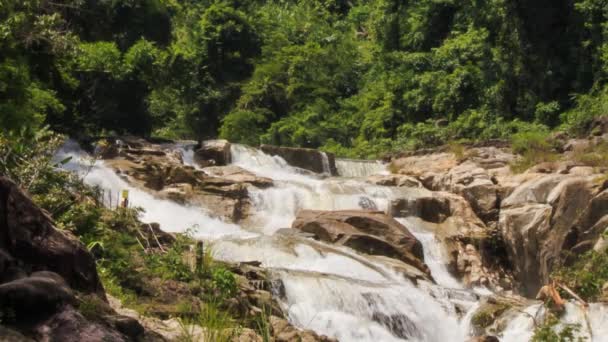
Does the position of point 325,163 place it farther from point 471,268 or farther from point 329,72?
point 329,72

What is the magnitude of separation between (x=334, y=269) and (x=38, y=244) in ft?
24.1

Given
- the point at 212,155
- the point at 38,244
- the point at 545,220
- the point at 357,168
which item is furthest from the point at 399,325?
the point at 357,168

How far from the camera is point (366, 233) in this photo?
15492 mm

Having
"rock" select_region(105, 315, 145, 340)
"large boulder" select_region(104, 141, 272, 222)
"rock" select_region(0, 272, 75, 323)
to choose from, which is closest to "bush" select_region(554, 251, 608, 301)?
"rock" select_region(105, 315, 145, 340)

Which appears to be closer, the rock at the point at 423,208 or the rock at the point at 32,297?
the rock at the point at 32,297

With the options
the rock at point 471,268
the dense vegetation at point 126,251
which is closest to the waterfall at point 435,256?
the rock at point 471,268

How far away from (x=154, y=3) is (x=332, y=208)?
13948 mm

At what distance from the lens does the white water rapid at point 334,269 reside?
11.1m

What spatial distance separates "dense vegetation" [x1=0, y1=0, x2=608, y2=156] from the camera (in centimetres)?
2412

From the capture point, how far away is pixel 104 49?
77.7 feet

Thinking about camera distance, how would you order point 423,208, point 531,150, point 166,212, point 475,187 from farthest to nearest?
point 531,150 < point 423,208 < point 475,187 < point 166,212

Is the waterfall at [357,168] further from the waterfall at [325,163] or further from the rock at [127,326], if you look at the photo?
the rock at [127,326]

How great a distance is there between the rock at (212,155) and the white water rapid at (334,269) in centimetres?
338

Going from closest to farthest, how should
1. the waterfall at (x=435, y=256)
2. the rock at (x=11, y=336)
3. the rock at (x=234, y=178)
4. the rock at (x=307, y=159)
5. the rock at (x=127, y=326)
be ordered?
1. the rock at (x=11, y=336)
2. the rock at (x=127, y=326)
3. the waterfall at (x=435, y=256)
4. the rock at (x=234, y=178)
5. the rock at (x=307, y=159)
